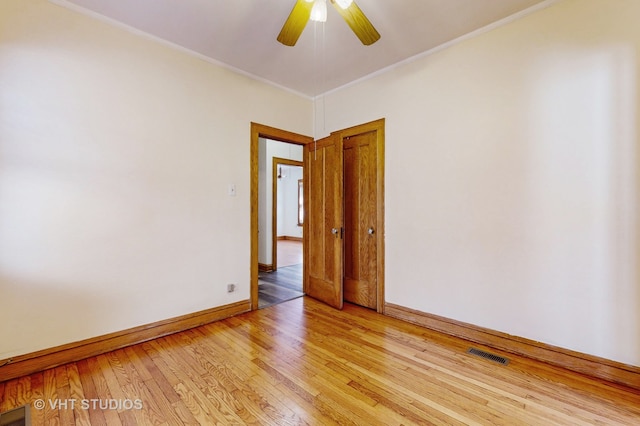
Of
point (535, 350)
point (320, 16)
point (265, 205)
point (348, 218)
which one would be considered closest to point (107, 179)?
point (320, 16)

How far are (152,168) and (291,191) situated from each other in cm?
782

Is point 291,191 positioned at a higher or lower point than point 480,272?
higher

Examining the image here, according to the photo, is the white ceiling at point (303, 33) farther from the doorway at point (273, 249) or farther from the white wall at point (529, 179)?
the doorway at point (273, 249)

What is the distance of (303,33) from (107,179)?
83.1 inches

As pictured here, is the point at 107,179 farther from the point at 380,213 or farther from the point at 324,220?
the point at 380,213

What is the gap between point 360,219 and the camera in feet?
11.6

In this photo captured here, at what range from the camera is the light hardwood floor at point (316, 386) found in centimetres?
163

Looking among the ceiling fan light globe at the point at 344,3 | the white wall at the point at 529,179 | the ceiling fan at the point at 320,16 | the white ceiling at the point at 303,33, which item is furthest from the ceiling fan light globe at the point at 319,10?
the white wall at the point at 529,179

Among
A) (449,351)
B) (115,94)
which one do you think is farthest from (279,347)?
(115,94)

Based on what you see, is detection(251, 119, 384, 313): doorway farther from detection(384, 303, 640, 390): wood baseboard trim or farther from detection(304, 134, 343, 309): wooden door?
detection(384, 303, 640, 390): wood baseboard trim

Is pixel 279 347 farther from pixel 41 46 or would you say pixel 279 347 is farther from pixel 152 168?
pixel 41 46

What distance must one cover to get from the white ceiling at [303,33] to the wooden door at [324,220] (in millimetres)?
988

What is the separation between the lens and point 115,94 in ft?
7.95

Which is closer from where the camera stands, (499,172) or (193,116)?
(499,172)
